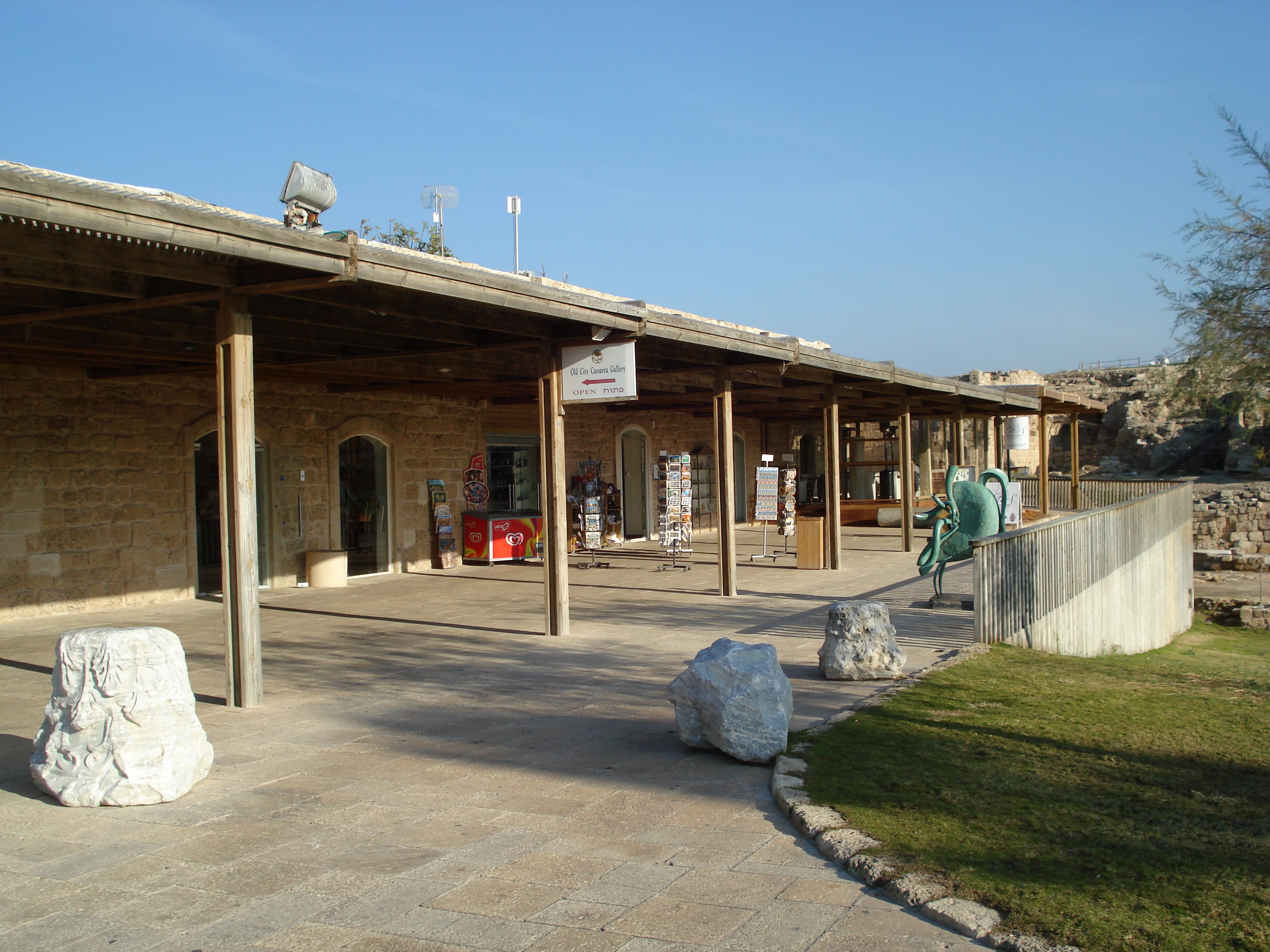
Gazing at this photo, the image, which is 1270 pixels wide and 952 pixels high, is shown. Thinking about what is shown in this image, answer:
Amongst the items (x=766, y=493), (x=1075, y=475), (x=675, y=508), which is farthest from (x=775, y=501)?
(x=1075, y=475)

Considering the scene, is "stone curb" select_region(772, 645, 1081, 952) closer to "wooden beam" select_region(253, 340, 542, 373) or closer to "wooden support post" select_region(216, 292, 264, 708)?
"wooden support post" select_region(216, 292, 264, 708)

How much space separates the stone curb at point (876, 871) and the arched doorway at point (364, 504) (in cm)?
1027

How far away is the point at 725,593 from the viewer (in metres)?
11.8

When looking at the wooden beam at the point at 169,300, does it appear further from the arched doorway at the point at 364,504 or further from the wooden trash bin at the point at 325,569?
the arched doorway at the point at 364,504

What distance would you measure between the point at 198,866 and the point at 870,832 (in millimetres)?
2598

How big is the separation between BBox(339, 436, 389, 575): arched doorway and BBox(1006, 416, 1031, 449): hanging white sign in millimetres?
22256

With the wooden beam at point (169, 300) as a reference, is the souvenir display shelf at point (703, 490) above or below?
below

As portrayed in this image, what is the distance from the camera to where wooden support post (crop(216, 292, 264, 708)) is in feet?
21.5

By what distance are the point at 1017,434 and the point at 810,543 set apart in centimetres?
1955

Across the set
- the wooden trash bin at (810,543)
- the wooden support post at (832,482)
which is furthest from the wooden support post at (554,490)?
the wooden support post at (832,482)

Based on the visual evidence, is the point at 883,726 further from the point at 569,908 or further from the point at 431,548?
the point at 431,548

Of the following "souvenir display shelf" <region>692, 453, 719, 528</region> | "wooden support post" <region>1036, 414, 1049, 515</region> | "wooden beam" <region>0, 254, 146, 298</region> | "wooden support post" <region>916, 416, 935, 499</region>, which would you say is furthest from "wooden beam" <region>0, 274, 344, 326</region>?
"wooden support post" <region>916, 416, 935, 499</region>

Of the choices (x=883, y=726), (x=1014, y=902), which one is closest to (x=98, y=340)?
(x=883, y=726)

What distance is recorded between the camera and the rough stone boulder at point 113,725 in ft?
15.0
